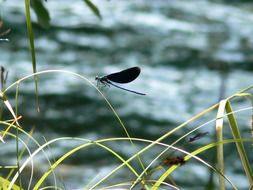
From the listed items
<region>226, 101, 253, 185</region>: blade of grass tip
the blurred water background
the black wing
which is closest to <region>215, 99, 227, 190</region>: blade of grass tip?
<region>226, 101, 253, 185</region>: blade of grass tip

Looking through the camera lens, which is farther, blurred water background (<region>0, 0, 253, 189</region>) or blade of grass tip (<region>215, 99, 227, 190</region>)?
blurred water background (<region>0, 0, 253, 189</region>)

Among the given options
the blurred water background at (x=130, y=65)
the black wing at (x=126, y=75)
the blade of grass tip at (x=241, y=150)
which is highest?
the black wing at (x=126, y=75)

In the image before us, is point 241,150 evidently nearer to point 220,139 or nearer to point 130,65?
point 220,139

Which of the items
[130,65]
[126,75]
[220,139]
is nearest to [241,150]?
[220,139]

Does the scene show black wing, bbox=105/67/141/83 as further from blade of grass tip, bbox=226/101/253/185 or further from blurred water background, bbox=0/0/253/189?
blurred water background, bbox=0/0/253/189

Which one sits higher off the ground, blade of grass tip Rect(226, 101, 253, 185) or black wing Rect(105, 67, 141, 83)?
black wing Rect(105, 67, 141, 83)

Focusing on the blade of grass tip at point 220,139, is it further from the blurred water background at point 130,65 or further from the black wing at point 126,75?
the blurred water background at point 130,65

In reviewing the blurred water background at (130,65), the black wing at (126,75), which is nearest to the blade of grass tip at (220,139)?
the black wing at (126,75)

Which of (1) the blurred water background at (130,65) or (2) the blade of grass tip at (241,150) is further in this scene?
(1) the blurred water background at (130,65)

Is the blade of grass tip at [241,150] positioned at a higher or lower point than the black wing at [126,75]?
lower
